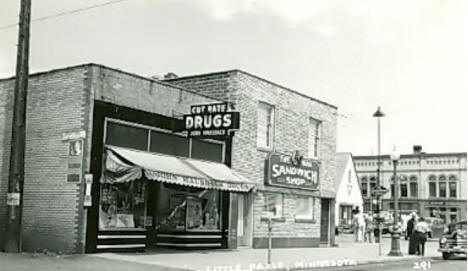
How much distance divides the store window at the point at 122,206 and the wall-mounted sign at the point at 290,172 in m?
6.05

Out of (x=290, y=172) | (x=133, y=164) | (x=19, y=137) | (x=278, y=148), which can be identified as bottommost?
(x=133, y=164)

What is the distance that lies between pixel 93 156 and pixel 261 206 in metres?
8.24

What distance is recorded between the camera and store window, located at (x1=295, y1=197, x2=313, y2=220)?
27453 mm

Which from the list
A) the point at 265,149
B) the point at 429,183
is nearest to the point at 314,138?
the point at 265,149

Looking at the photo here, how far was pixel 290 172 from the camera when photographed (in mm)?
26500

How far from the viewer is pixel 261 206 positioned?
24.9 m

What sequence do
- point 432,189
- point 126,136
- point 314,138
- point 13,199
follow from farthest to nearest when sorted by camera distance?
point 432,189, point 314,138, point 126,136, point 13,199

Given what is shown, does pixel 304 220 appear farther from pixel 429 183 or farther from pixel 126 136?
pixel 429 183

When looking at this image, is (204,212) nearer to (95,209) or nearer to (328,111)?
(95,209)

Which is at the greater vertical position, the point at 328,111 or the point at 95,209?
the point at 328,111

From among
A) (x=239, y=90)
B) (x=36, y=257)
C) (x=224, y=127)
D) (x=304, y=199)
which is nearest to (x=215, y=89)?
(x=239, y=90)

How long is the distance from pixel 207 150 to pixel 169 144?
2061mm

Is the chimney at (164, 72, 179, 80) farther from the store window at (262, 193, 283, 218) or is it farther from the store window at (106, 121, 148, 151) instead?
the store window at (106, 121, 148, 151)

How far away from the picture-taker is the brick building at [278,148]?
24141 millimetres
